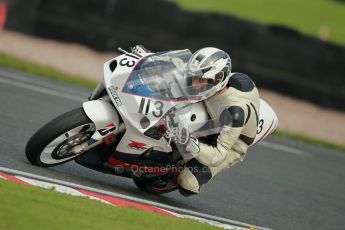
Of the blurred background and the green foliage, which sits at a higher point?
the blurred background

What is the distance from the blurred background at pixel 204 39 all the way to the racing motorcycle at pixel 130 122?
Answer: 9118mm

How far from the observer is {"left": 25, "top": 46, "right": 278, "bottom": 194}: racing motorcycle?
766 centimetres

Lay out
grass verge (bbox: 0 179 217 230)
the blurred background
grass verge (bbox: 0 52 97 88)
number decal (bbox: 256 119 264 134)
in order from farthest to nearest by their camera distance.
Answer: the blurred background
grass verge (bbox: 0 52 97 88)
number decal (bbox: 256 119 264 134)
grass verge (bbox: 0 179 217 230)

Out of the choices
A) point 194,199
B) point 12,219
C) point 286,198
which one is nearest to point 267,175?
point 286,198

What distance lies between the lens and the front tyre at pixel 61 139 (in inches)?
299

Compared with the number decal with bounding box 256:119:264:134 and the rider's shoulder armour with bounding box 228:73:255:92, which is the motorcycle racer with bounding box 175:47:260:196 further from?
the number decal with bounding box 256:119:264:134

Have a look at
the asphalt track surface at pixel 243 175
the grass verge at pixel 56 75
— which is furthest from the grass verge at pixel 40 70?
the asphalt track surface at pixel 243 175

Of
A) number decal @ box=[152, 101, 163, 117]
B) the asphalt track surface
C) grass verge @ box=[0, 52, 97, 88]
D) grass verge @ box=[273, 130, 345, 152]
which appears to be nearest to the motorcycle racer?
number decal @ box=[152, 101, 163, 117]

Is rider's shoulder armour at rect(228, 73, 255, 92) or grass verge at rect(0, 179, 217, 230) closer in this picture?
grass verge at rect(0, 179, 217, 230)

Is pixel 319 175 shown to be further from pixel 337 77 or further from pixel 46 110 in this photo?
pixel 337 77

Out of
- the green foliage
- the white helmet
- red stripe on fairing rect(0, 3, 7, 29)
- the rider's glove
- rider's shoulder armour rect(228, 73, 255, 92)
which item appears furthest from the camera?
the green foliage

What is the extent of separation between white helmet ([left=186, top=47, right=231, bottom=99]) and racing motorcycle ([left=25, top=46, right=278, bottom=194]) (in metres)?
0.09

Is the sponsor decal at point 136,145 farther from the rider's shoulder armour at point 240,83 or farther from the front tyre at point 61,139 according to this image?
the rider's shoulder armour at point 240,83

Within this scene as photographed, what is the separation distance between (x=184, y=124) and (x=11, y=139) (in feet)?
6.86
